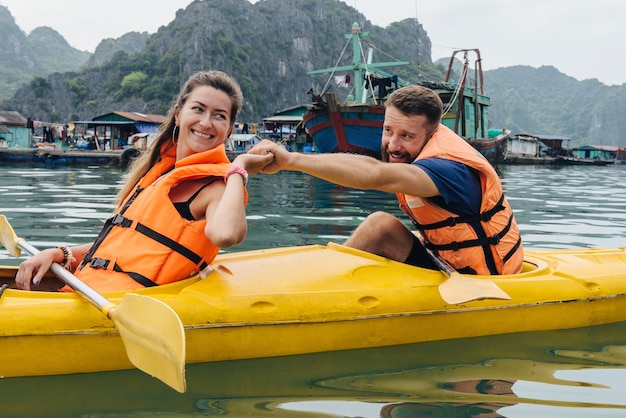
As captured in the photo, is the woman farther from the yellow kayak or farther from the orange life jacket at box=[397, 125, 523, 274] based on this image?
the orange life jacket at box=[397, 125, 523, 274]

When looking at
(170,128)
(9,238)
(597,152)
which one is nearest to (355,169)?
(170,128)

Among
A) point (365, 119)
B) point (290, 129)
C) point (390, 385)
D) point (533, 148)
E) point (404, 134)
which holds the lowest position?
point (390, 385)

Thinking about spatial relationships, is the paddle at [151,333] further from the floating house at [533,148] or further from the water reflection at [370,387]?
the floating house at [533,148]

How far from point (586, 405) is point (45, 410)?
2.09 meters

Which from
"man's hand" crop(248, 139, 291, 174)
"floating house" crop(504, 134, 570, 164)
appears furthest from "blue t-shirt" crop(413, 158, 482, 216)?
"floating house" crop(504, 134, 570, 164)

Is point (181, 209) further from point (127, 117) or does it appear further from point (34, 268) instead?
point (127, 117)

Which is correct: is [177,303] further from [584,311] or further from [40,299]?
[584,311]

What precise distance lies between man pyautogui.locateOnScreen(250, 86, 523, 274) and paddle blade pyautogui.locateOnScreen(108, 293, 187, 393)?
92cm

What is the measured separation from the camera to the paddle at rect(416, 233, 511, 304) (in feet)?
9.08

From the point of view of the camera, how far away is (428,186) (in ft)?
9.16

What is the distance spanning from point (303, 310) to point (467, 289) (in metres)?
0.79

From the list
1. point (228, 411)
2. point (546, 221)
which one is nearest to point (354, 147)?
point (546, 221)

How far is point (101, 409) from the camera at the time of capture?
7.33 ft

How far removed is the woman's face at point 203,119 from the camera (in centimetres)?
266
